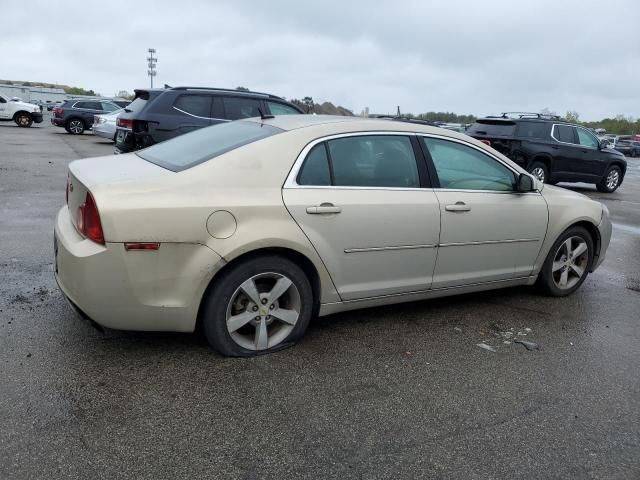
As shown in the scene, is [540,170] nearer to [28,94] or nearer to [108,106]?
[108,106]

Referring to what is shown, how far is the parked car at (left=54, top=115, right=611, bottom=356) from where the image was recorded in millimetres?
3121

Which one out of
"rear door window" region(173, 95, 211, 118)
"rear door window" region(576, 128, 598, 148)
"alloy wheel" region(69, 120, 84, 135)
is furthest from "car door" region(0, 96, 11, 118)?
"rear door window" region(576, 128, 598, 148)

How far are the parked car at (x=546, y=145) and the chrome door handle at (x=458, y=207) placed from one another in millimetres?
9631

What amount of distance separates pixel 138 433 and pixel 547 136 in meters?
13.0

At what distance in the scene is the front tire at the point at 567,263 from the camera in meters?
4.91

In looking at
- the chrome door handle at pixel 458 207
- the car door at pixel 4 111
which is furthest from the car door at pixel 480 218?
the car door at pixel 4 111

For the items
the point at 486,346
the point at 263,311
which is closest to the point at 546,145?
the point at 486,346

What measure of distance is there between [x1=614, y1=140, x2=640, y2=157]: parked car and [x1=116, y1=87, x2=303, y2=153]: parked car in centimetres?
3847

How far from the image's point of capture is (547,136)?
13.4 metres

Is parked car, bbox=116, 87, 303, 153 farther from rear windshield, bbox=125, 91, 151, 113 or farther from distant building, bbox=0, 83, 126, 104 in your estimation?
distant building, bbox=0, 83, 126, 104

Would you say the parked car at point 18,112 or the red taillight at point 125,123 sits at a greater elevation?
the red taillight at point 125,123

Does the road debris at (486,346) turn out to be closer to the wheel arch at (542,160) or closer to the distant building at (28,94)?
the wheel arch at (542,160)

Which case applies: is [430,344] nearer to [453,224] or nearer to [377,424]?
[453,224]

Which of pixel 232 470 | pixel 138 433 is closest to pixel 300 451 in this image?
pixel 232 470
